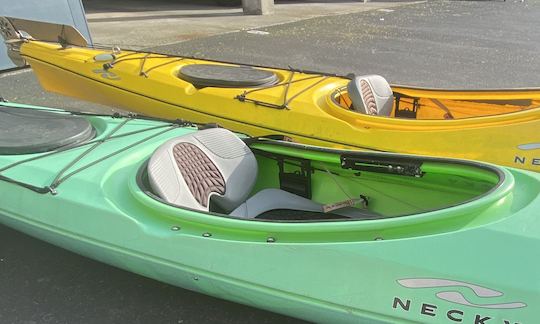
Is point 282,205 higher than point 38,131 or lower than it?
lower

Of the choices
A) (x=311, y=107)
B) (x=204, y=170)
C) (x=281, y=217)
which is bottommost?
(x=281, y=217)

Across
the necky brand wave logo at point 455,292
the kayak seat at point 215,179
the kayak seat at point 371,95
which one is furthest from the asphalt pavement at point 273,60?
the kayak seat at point 371,95

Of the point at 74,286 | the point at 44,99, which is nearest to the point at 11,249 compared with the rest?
the point at 74,286

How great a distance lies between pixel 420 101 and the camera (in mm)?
3969

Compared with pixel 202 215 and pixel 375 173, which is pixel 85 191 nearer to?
pixel 202 215

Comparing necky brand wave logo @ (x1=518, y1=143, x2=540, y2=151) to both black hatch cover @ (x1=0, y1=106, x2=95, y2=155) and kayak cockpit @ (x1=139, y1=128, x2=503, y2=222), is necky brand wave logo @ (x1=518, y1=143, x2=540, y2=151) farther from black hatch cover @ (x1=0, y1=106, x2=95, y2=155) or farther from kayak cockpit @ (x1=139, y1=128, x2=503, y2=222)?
black hatch cover @ (x1=0, y1=106, x2=95, y2=155)

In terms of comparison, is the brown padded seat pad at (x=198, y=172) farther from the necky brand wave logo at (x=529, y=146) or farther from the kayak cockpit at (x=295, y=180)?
the necky brand wave logo at (x=529, y=146)

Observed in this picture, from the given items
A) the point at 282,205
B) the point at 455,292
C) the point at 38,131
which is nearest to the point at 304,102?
the point at 282,205

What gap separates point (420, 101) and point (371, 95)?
0.49m

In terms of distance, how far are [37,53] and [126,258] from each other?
10.5ft

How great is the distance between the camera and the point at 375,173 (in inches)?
103

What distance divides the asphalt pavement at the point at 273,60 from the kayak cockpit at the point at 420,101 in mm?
1858

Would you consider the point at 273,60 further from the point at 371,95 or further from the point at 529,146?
the point at 529,146

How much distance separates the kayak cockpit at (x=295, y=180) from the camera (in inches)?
94.3
